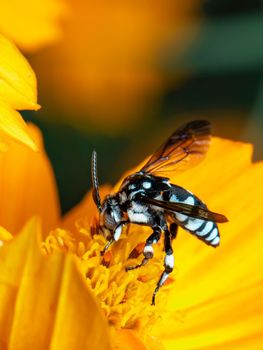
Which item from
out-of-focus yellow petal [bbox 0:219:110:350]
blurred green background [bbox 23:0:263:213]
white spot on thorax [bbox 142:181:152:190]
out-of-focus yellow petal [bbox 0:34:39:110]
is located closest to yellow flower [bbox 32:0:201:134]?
blurred green background [bbox 23:0:263:213]

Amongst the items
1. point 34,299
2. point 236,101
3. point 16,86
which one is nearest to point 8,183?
point 16,86

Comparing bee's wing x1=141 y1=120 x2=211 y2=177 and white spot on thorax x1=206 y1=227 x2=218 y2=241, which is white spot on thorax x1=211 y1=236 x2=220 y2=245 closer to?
white spot on thorax x1=206 y1=227 x2=218 y2=241

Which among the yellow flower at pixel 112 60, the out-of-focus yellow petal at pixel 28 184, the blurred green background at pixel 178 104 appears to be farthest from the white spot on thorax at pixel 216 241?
the yellow flower at pixel 112 60

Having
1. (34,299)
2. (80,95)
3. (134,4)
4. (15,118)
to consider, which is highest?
(15,118)

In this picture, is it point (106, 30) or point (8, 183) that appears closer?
point (8, 183)

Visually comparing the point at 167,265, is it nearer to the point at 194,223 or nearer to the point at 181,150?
the point at 194,223

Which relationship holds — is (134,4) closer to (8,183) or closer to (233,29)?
(233,29)
